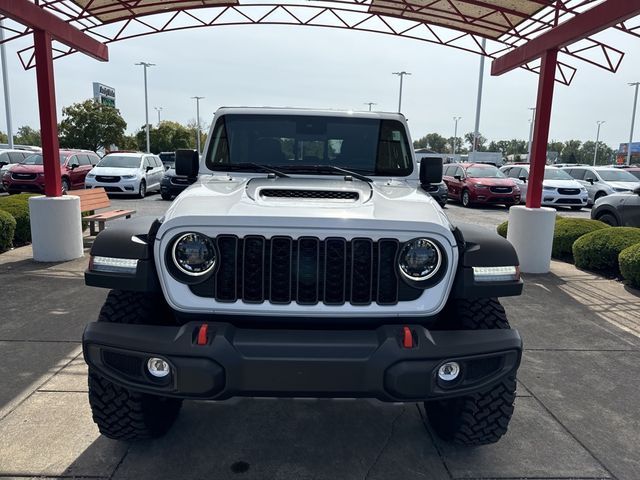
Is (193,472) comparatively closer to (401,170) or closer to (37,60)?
(401,170)

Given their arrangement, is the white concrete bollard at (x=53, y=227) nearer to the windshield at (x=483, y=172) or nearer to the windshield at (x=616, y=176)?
the windshield at (x=483, y=172)

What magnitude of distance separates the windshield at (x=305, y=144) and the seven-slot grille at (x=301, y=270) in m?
1.43

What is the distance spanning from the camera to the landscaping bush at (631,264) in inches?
259

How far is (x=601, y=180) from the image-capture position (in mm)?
17609

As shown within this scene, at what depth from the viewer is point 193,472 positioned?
2.68 meters

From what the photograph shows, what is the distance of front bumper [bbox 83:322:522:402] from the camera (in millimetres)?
2174

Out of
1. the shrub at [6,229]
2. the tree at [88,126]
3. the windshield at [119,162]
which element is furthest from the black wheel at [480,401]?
the tree at [88,126]

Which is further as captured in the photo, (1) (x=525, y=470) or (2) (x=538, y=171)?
(2) (x=538, y=171)

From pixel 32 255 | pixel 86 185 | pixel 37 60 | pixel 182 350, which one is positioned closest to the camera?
pixel 182 350

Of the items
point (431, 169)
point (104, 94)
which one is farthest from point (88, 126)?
point (431, 169)

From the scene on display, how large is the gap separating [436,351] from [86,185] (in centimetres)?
1674

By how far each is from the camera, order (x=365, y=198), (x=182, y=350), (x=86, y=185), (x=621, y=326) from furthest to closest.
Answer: (x=86, y=185) → (x=621, y=326) → (x=365, y=198) → (x=182, y=350)

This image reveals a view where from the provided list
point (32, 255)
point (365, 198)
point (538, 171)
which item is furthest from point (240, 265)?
point (32, 255)

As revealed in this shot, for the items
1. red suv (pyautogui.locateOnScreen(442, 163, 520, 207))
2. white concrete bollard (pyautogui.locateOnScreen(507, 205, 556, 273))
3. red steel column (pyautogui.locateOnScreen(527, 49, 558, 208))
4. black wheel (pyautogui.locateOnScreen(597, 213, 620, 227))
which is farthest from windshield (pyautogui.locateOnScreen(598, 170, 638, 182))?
white concrete bollard (pyautogui.locateOnScreen(507, 205, 556, 273))
